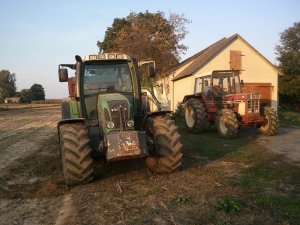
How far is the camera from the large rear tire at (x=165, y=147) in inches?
290

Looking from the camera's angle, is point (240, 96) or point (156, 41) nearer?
point (240, 96)

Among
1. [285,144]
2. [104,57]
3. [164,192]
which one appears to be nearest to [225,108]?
[285,144]

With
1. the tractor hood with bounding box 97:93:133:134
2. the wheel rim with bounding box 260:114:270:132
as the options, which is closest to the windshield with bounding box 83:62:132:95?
the tractor hood with bounding box 97:93:133:134

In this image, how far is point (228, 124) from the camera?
42.8 feet

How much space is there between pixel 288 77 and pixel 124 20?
674 inches

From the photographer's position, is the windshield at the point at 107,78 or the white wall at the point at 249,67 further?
the white wall at the point at 249,67

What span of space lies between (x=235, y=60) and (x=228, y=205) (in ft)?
68.8

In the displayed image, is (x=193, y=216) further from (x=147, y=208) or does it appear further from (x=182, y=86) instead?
(x=182, y=86)

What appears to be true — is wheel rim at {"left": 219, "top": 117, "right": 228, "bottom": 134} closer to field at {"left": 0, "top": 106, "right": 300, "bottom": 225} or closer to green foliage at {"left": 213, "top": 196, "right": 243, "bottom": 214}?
field at {"left": 0, "top": 106, "right": 300, "bottom": 225}

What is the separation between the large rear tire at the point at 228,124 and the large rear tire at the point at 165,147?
582 centimetres

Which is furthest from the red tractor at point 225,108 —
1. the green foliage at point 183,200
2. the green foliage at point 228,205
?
the green foliage at point 228,205

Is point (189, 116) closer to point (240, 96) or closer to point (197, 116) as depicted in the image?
point (197, 116)

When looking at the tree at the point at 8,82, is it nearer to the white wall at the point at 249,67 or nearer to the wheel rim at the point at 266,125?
the white wall at the point at 249,67

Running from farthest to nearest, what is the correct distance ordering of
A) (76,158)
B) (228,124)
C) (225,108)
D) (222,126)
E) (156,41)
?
(156,41), (225,108), (222,126), (228,124), (76,158)
